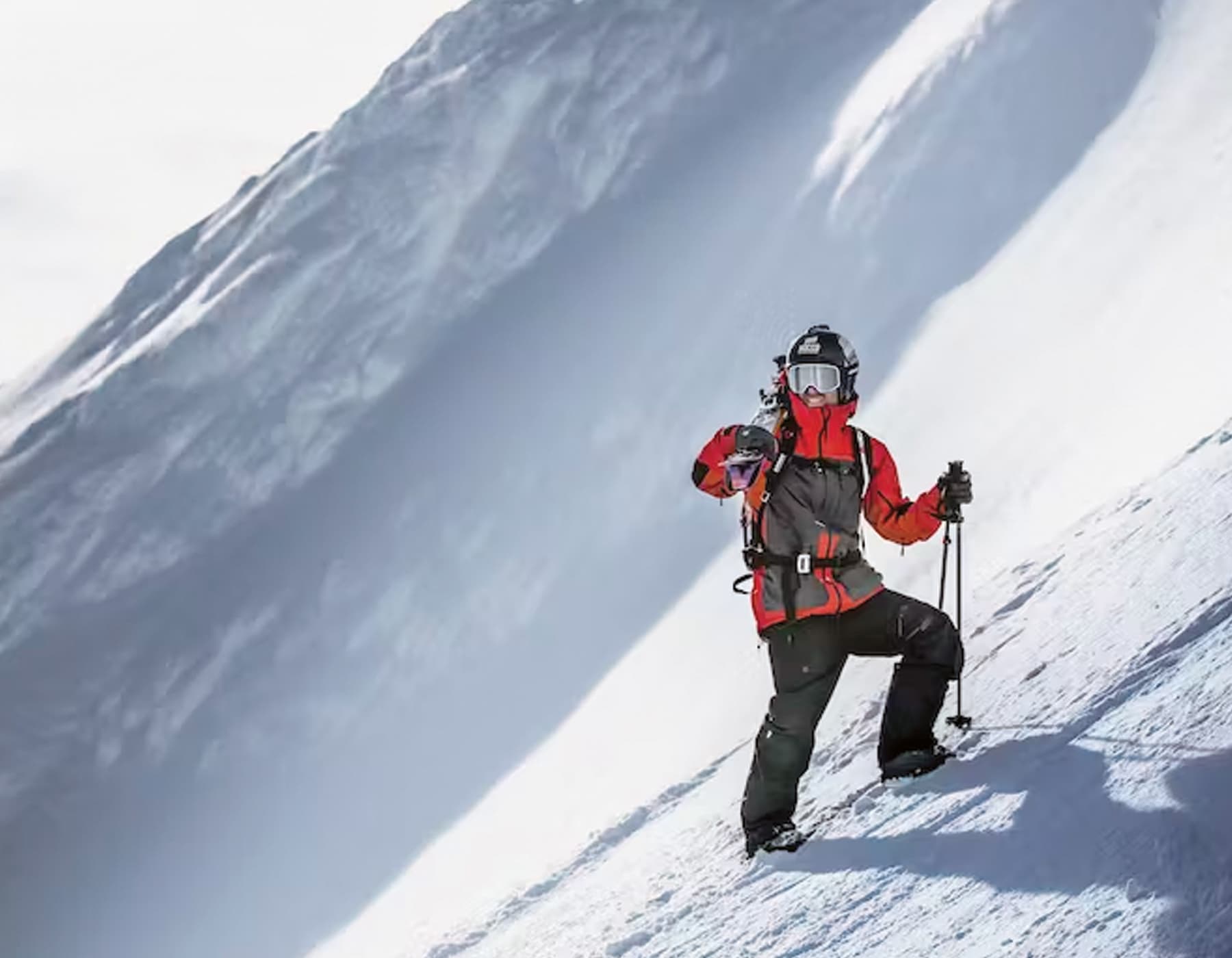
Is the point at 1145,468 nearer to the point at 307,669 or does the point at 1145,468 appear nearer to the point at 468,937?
the point at 468,937

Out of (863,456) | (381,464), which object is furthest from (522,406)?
(863,456)

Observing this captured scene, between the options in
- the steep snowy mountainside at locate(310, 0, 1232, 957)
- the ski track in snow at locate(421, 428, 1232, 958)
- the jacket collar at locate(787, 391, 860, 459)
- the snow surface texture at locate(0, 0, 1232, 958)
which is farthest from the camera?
the snow surface texture at locate(0, 0, 1232, 958)

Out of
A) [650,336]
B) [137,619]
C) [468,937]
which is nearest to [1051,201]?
[650,336]

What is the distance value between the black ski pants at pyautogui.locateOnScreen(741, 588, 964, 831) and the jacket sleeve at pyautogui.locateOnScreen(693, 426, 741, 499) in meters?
0.74

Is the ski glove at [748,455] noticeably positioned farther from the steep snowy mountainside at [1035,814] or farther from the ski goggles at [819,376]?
the steep snowy mountainside at [1035,814]

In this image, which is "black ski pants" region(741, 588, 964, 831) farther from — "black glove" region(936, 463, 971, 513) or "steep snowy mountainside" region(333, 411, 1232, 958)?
"black glove" region(936, 463, 971, 513)

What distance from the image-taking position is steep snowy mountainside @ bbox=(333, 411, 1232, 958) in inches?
162

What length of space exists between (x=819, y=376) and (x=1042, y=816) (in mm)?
2191

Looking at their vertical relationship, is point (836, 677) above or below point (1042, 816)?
above

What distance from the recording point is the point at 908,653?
19.0ft

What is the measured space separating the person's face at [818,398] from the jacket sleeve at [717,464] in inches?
15.4

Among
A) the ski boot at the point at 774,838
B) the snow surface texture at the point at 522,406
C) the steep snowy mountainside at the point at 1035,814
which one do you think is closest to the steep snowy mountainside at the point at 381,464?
the snow surface texture at the point at 522,406

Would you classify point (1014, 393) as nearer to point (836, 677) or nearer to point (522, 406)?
point (522, 406)

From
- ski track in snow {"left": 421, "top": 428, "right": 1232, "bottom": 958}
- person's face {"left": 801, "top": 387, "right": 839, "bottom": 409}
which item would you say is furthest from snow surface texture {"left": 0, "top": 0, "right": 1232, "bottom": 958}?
person's face {"left": 801, "top": 387, "right": 839, "bottom": 409}
